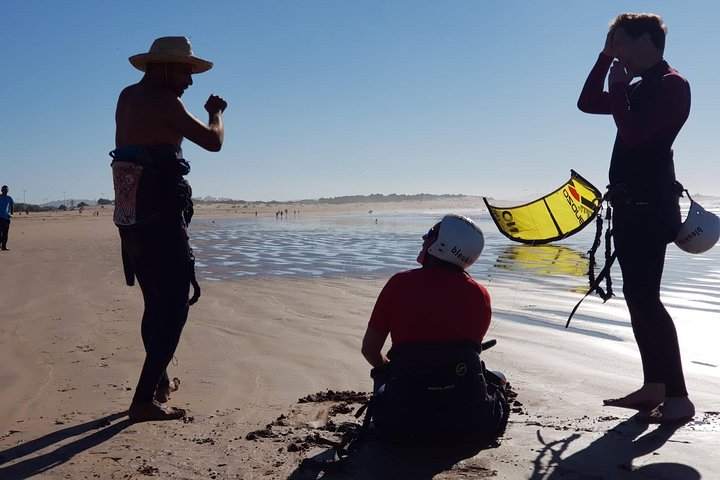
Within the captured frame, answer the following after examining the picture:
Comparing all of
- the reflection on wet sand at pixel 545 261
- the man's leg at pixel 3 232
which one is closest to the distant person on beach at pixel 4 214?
the man's leg at pixel 3 232

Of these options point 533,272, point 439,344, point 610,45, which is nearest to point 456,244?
point 439,344

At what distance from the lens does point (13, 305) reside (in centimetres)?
830

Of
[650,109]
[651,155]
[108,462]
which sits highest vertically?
[650,109]

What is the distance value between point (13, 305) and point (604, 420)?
710cm

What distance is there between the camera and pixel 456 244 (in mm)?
3510

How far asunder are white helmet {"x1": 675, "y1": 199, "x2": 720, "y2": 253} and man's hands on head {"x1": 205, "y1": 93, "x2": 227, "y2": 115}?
2989 millimetres

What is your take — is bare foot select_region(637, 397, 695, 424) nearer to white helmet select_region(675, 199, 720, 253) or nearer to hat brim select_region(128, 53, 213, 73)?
white helmet select_region(675, 199, 720, 253)

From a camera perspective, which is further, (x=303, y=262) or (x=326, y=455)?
(x=303, y=262)

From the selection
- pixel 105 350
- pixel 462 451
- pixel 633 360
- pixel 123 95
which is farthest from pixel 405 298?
pixel 105 350

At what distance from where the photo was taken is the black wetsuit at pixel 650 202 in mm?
3998

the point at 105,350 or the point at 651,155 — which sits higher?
the point at 651,155

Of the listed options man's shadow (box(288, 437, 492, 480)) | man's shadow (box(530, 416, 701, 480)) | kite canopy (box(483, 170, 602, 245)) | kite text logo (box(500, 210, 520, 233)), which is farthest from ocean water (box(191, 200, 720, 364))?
man's shadow (box(288, 437, 492, 480))

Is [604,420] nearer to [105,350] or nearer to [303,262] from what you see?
[105,350]

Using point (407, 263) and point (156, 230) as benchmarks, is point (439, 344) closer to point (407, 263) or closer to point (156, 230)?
point (156, 230)
